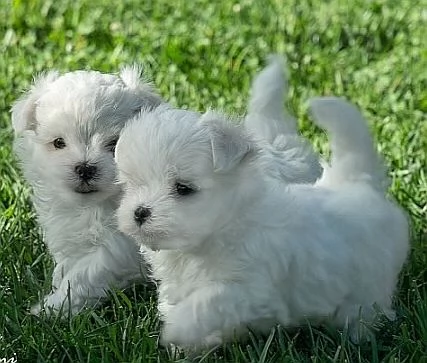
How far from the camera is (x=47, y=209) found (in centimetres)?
399

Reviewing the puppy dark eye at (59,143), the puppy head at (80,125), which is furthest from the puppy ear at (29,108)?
the puppy dark eye at (59,143)

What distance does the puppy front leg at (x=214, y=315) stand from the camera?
324cm

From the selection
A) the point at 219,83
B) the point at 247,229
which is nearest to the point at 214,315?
the point at 247,229

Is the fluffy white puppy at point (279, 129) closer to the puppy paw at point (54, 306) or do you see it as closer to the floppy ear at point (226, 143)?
the floppy ear at point (226, 143)

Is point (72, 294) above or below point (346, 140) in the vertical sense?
below

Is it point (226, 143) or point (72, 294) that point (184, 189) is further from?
point (72, 294)

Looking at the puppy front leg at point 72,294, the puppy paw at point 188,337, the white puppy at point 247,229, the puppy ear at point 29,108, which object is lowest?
the puppy front leg at point 72,294

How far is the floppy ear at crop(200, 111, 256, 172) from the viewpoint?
3.10 meters

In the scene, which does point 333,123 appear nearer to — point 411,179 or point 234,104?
point 411,179

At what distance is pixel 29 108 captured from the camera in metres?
3.82

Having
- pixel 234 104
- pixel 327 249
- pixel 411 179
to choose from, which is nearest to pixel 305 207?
pixel 327 249

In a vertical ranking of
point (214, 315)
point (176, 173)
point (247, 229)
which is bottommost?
point (214, 315)

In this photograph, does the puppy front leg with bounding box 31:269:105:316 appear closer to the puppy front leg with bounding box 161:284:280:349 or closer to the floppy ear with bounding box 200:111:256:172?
the puppy front leg with bounding box 161:284:280:349

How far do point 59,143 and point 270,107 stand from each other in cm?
104
